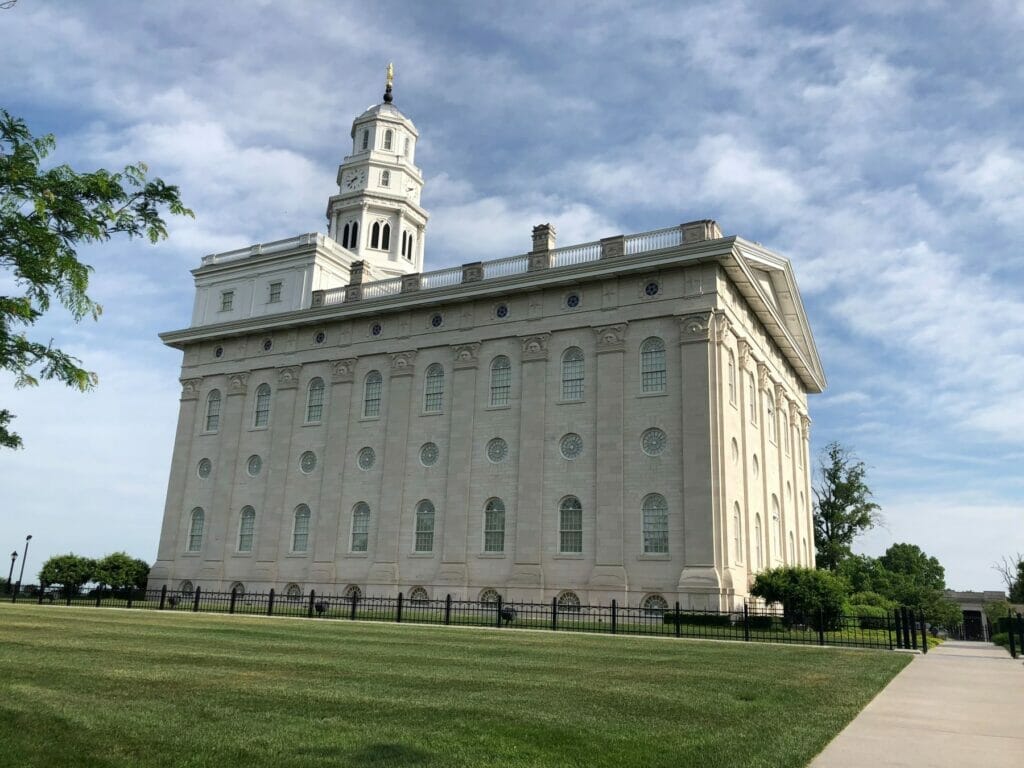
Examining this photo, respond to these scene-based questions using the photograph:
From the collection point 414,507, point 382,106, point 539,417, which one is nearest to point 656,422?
point 539,417

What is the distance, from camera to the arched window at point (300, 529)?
145 ft

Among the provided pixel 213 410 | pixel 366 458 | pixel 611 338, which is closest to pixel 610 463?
pixel 611 338

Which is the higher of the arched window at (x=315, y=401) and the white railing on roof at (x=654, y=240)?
the white railing on roof at (x=654, y=240)

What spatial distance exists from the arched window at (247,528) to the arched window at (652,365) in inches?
934

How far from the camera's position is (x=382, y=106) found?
6003 centimetres

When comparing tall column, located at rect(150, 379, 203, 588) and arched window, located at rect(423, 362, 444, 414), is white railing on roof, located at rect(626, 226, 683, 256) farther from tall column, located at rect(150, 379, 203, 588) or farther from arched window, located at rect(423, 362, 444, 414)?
tall column, located at rect(150, 379, 203, 588)

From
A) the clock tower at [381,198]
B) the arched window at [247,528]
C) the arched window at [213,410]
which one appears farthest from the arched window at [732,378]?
the arched window at [213,410]

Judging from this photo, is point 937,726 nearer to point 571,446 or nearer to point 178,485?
point 571,446

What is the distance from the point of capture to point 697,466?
34.3 meters

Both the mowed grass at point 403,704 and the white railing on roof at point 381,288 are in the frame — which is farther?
the white railing on roof at point 381,288

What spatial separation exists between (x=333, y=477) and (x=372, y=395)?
4838 mm

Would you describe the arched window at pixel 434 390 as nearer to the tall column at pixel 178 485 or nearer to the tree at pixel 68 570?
the tall column at pixel 178 485

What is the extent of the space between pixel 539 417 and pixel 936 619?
68.4m

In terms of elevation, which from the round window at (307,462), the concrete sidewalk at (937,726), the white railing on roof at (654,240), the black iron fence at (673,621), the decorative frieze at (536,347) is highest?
the white railing on roof at (654,240)
